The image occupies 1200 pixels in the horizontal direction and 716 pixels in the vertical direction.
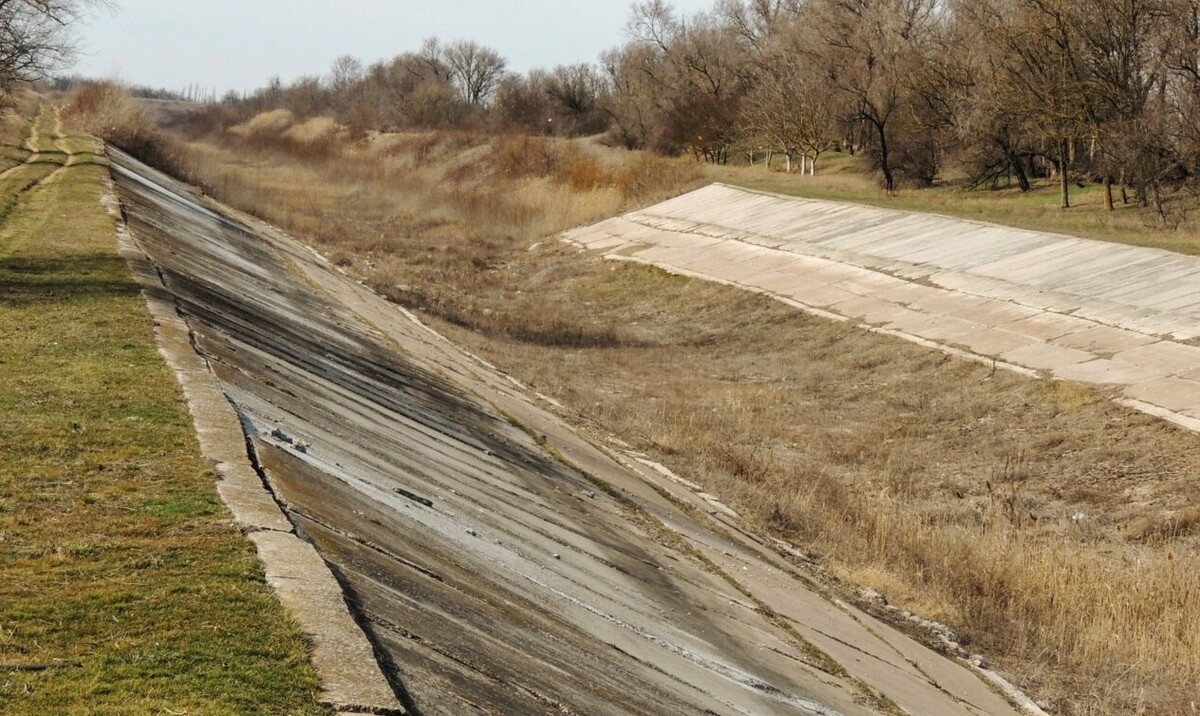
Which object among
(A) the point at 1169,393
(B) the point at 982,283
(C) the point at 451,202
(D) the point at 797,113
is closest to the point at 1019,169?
(D) the point at 797,113

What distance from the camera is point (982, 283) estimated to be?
78.4 feet

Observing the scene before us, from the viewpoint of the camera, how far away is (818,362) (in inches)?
890

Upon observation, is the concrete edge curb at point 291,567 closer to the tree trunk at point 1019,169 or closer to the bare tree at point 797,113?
the tree trunk at point 1019,169

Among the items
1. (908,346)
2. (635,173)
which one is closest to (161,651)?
(908,346)

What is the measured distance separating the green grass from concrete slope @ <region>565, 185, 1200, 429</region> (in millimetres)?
909

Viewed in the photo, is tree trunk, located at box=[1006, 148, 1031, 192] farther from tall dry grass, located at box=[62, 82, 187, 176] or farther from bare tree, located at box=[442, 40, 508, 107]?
bare tree, located at box=[442, 40, 508, 107]

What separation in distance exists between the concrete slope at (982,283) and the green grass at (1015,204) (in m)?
0.91

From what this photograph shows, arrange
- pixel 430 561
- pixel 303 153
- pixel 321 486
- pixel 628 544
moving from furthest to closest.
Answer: pixel 303 153, pixel 628 544, pixel 321 486, pixel 430 561

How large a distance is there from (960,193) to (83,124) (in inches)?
1444

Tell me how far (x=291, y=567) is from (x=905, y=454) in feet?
40.7

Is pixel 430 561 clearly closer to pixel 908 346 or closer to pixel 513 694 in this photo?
pixel 513 694

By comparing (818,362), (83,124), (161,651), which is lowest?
(818,362)

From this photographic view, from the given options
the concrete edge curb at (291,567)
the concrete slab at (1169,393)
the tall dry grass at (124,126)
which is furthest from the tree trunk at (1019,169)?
the concrete edge curb at (291,567)

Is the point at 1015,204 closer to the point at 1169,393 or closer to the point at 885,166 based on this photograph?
the point at 885,166
